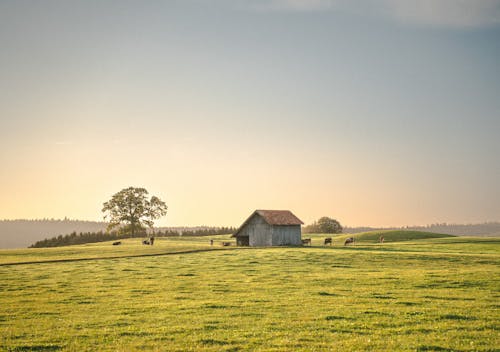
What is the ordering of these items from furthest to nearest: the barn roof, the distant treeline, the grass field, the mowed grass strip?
1. the distant treeline
2. the barn roof
3. the mowed grass strip
4. the grass field

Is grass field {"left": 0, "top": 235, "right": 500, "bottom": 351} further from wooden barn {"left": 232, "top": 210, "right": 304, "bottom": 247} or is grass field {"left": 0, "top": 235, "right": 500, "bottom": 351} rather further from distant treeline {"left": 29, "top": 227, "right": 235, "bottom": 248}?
distant treeline {"left": 29, "top": 227, "right": 235, "bottom": 248}

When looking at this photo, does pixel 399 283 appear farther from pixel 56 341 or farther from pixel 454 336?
pixel 56 341

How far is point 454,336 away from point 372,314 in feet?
13.4

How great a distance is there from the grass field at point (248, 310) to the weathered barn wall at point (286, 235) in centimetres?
3732

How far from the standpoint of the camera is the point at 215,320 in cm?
1761

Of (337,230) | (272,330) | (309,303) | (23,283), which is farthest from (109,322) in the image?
(337,230)

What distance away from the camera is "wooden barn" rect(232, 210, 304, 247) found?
2968 inches

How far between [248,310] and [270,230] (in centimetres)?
5585

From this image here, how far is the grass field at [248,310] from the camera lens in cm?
1430

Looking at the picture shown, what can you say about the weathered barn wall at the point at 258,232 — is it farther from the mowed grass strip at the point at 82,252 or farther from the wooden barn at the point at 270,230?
the mowed grass strip at the point at 82,252

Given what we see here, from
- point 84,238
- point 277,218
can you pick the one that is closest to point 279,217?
point 277,218

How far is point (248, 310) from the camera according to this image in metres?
19.7

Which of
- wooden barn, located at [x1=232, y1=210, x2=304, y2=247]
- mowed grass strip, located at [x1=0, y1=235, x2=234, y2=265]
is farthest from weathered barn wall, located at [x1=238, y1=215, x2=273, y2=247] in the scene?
mowed grass strip, located at [x1=0, y1=235, x2=234, y2=265]

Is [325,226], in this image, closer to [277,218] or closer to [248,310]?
[277,218]
